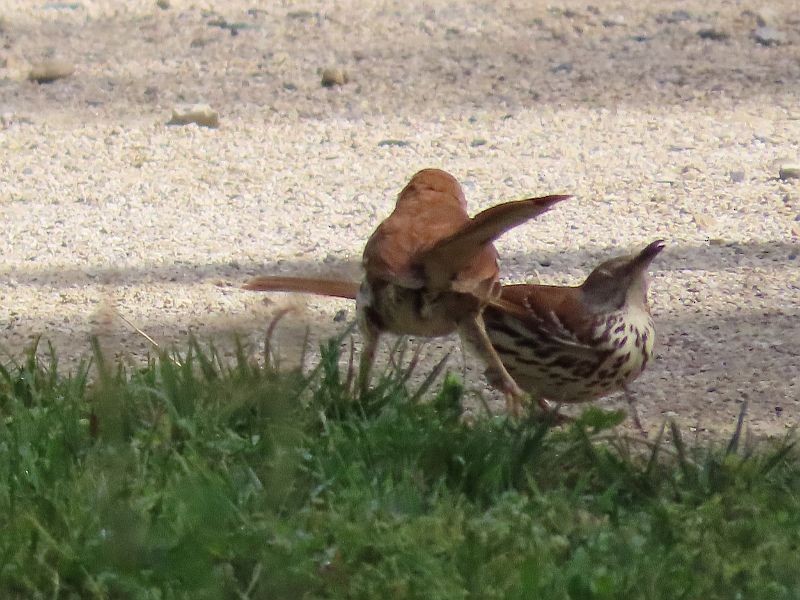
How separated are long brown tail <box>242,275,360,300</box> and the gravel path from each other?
0.20 m

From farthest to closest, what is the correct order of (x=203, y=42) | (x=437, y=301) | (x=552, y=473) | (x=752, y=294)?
(x=203, y=42), (x=752, y=294), (x=437, y=301), (x=552, y=473)

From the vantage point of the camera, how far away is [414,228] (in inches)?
174

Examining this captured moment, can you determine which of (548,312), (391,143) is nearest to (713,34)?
(391,143)

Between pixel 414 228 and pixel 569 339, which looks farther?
pixel 569 339

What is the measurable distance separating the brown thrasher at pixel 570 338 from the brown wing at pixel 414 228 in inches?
13.0

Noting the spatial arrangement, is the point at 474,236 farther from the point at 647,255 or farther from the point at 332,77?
the point at 332,77

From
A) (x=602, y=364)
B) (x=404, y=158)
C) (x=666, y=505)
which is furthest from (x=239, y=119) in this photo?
(x=666, y=505)

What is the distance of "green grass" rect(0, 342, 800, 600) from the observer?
3.16 metres

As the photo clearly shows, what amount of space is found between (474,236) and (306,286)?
107 centimetres

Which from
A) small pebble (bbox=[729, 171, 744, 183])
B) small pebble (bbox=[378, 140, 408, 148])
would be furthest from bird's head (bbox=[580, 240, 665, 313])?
small pebble (bbox=[378, 140, 408, 148])

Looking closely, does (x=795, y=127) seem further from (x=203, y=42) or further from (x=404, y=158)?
(x=203, y=42)

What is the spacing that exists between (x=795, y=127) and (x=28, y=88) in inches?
173

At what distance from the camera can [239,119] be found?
8055mm

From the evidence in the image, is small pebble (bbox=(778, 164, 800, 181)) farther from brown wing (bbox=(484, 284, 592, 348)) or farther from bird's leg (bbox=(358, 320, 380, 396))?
bird's leg (bbox=(358, 320, 380, 396))
